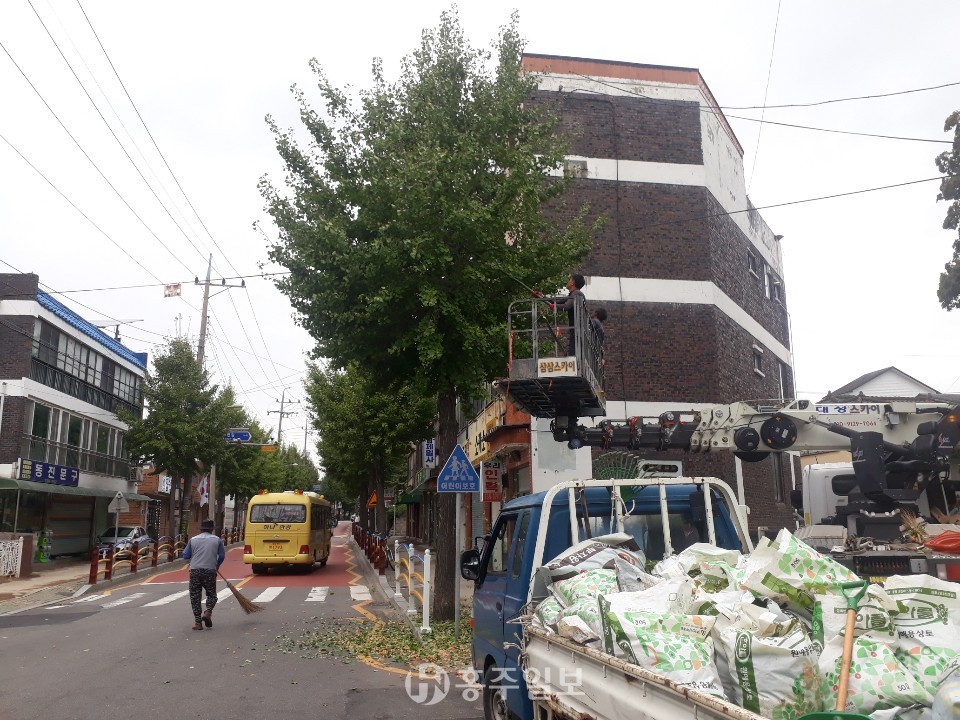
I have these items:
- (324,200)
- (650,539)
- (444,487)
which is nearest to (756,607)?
(650,539)

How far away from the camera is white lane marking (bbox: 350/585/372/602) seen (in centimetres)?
1684

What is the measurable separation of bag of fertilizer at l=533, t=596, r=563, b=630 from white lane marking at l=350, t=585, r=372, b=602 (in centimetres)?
1268

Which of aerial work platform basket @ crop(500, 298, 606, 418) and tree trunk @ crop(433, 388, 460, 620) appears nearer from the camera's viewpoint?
aerial work platform basket @ crop(500, 298, 606, 418)

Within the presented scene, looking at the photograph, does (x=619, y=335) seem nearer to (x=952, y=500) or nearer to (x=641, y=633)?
(x=952, y=500)

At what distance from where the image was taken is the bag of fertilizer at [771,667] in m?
2.91

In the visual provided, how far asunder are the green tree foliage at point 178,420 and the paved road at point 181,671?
1861 cm

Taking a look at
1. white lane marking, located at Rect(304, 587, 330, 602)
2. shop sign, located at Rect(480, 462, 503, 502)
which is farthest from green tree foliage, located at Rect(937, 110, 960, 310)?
white lane marking, located at Rect(304, 587, 330, 602)

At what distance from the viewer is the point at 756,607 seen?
129 inches

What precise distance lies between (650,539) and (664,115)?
17025 mm

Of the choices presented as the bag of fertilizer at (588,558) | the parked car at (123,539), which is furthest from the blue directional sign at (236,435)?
the bag of fertilizer at (588,558)

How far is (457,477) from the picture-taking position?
10680 millimetres

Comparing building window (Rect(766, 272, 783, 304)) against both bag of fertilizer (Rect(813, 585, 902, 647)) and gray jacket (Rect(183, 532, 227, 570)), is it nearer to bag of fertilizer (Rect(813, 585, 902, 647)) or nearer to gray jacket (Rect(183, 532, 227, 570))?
gray jacket (Rect(183, 532, 227, 570))

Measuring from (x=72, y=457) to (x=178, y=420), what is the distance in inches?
176

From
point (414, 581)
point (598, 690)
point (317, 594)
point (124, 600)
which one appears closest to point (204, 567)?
point (414, 581)
